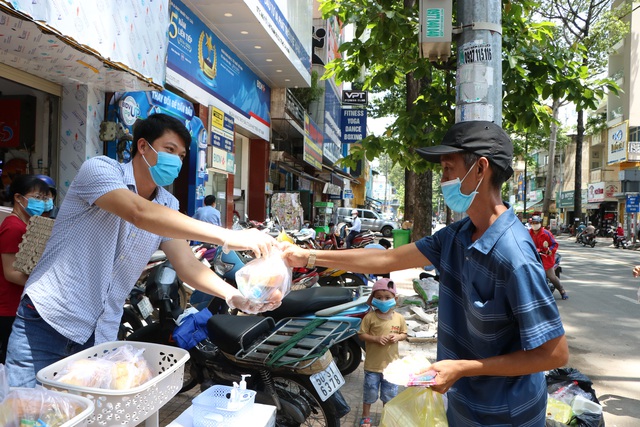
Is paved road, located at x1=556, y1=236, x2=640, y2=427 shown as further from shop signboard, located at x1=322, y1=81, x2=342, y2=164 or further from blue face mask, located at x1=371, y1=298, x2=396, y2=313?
shop signboard, located at x1=322, y1=81, x2=342, y2=164

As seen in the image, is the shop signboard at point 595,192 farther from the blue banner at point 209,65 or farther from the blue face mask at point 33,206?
the blue face mask at point 33,206

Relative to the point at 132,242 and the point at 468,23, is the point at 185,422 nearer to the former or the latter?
the point at 132,242

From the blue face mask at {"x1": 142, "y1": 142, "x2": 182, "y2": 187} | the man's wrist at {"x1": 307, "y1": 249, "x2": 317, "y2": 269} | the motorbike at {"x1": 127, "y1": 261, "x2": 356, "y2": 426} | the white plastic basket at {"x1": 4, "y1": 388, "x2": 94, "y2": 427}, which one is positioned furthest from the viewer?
the motorbike at {"x1": 127, "y1": 261, "x2": 356, "y2": 426}

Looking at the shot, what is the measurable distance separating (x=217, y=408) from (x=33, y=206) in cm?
267

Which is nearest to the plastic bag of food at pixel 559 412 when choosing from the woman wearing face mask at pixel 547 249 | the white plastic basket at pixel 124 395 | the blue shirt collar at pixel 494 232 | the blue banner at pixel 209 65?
the blue shirt collar at pixel 494 232

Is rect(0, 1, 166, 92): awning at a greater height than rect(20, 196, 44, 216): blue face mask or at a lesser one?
greater

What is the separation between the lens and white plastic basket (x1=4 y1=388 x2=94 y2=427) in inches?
49.4

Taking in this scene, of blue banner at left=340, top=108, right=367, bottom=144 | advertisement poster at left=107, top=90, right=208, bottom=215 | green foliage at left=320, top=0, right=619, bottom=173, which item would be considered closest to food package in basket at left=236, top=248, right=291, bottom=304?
green foliage at left=320, top=0, right=619, bottom=173

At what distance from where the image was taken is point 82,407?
1.38 meters

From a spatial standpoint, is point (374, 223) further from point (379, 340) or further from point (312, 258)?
point (312, 258)

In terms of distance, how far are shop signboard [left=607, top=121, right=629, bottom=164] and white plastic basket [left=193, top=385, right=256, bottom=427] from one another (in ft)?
110

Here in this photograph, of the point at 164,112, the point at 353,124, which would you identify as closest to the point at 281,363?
the point at 164,112

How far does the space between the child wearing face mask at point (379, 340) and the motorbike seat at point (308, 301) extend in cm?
27

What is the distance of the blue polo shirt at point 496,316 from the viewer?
160 centimetres
